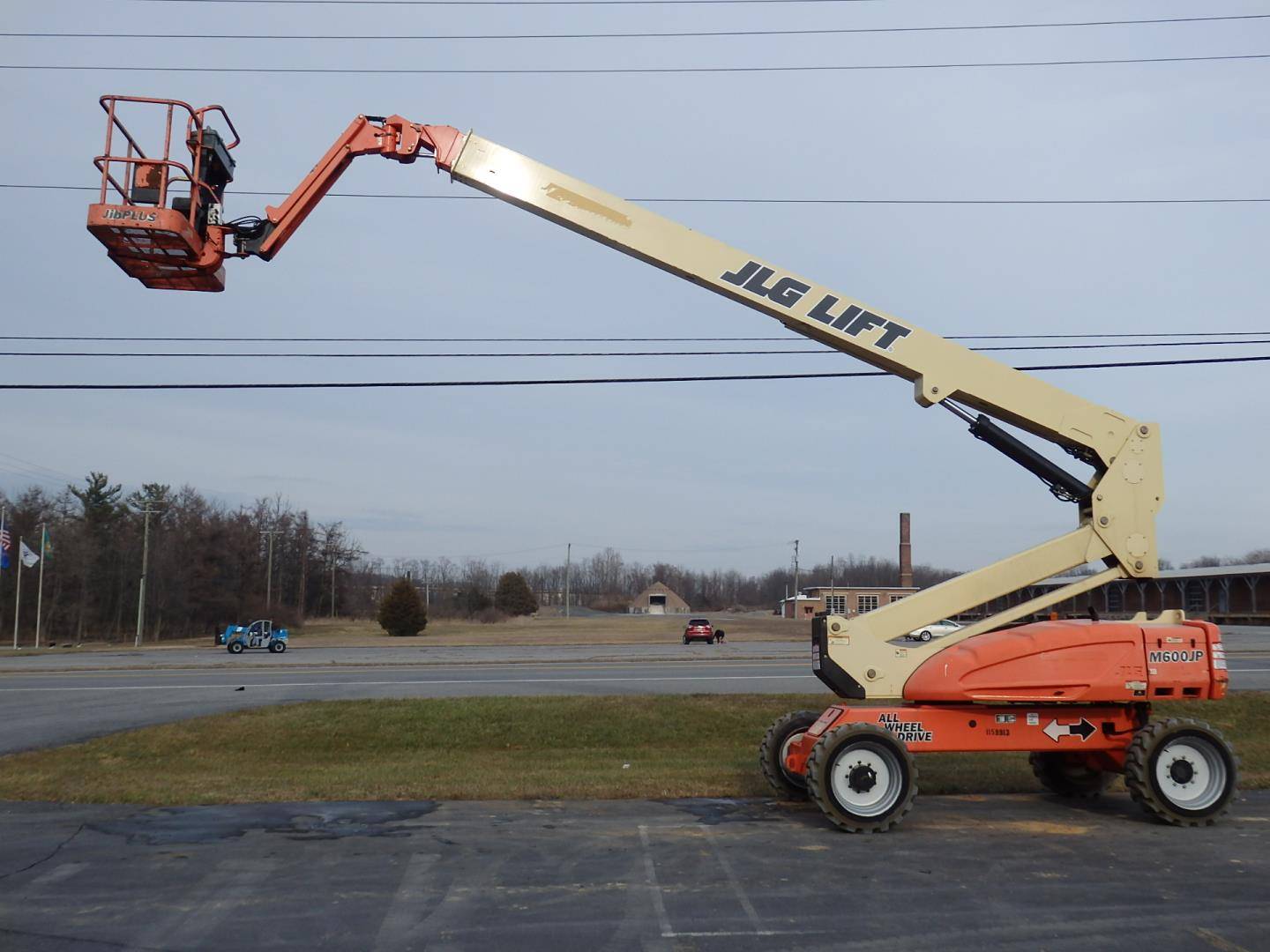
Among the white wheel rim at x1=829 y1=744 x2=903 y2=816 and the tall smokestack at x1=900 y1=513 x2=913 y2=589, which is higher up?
the tall smokestack at x1=900 y1=513 x2=913 y2=589

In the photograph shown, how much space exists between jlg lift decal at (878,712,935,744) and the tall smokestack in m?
48.5

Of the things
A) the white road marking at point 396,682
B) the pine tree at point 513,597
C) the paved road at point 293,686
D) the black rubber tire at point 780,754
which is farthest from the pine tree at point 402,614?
the black rubber tire at point 780,754

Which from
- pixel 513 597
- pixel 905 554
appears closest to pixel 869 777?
pixel 905 554

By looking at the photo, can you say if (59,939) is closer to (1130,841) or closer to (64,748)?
(1130,841)

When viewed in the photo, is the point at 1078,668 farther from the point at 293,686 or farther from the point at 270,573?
the point at 270,573

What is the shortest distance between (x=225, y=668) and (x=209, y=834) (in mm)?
24354

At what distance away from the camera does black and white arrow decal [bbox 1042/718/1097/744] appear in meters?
9.73

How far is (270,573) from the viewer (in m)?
89.9

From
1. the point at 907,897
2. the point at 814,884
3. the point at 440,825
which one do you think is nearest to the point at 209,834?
the point at 440,825

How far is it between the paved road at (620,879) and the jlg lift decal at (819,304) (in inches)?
189

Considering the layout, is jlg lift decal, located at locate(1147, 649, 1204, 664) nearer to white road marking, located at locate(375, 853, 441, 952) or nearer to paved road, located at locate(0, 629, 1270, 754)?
white road marking, located at locate(375, 853, 441, 952)

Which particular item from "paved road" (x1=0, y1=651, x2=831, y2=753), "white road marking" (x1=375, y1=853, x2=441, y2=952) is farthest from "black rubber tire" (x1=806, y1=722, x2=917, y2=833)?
"paved road" (x1=0, y1=651, x2=831, y2=753)

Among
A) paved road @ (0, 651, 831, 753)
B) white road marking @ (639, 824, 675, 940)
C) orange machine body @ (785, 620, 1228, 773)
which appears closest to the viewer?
white road marking @ (639, 824, 675, 940)

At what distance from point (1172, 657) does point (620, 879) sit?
5856 millimetres
